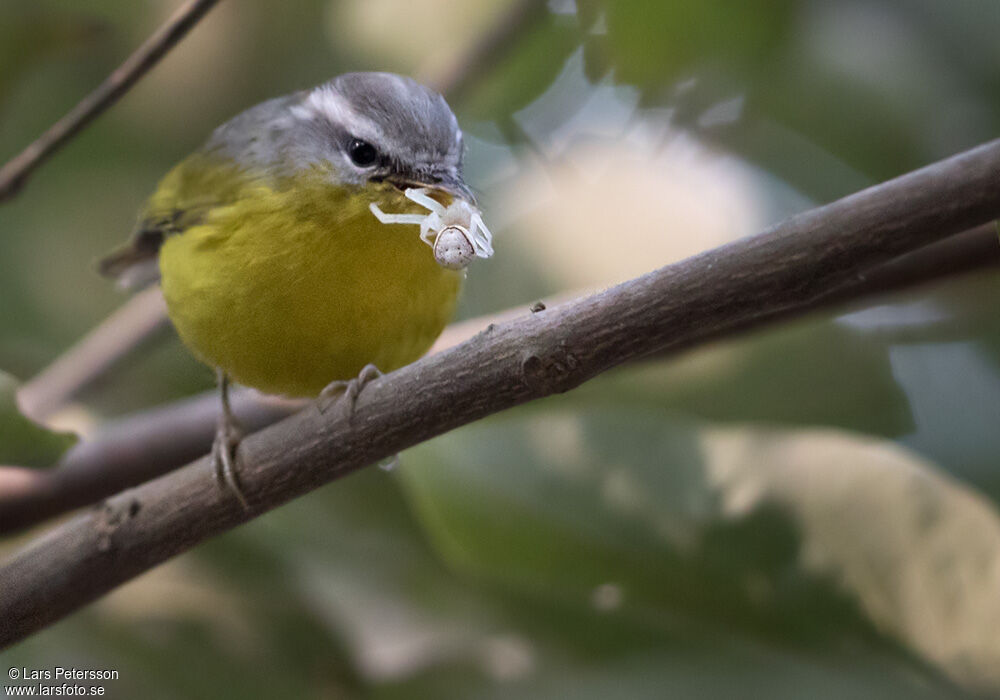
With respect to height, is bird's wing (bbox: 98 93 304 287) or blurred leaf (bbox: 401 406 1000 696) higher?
bird's wing (bbox: 98 93 304 287)

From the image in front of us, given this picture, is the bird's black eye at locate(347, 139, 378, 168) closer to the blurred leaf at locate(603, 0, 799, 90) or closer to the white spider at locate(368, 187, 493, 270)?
the white spider at locate(368, 187, 493, 270)

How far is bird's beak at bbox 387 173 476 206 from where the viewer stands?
103 cm

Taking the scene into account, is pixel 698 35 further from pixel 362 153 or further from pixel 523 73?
pixel 362 153

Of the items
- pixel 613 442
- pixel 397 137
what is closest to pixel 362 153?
pixel 397 137

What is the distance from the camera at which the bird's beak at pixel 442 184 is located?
1.03 meters

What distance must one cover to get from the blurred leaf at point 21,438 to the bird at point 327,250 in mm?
153

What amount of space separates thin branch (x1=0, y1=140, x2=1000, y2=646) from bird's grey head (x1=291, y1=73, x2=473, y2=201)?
30cm

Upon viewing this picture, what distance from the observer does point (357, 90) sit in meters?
1.13

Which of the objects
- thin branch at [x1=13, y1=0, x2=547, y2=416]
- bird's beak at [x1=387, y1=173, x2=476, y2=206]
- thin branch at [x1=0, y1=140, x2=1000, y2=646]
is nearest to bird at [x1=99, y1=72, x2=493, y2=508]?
bird's beak at [x1=387, y1=173, x2=476, y2=206]

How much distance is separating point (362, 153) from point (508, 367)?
47 centimetres

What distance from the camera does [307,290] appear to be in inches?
43.4

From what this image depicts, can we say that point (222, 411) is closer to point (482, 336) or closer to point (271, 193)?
point (271, 193)

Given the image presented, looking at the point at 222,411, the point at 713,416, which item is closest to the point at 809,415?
the point at 713,416

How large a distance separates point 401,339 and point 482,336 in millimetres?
443
